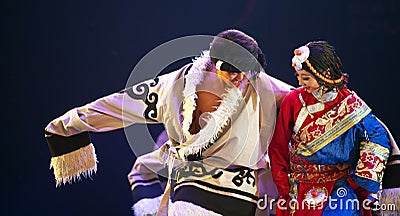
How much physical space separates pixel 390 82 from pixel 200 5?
0.96 metres

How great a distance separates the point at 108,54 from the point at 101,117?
790 millimetres

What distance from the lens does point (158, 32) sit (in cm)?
330

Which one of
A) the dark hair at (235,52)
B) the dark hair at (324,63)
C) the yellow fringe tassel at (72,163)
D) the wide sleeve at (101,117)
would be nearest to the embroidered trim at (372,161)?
the dark hair at (324,63)

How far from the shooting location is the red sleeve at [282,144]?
248 cm

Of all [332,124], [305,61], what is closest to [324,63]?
[305,61]

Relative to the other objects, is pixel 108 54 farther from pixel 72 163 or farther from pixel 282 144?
pixel 282 144

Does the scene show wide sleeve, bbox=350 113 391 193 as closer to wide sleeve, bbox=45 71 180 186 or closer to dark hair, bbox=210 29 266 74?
dark hair, bbox=210 29 266 74

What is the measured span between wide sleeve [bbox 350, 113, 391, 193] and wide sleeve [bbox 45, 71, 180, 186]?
0.73 meters

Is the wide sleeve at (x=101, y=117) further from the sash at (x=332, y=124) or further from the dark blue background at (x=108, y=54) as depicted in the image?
the dark blue background at (x=108, y=54)

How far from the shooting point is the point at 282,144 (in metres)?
Answer: 2.51

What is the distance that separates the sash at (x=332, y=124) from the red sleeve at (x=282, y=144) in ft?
0.23

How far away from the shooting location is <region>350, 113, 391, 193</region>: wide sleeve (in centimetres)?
237

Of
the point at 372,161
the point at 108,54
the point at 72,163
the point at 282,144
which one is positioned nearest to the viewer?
the point at 372,161

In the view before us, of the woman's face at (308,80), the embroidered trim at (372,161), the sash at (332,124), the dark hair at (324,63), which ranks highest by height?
the dark hair at (324,63)
